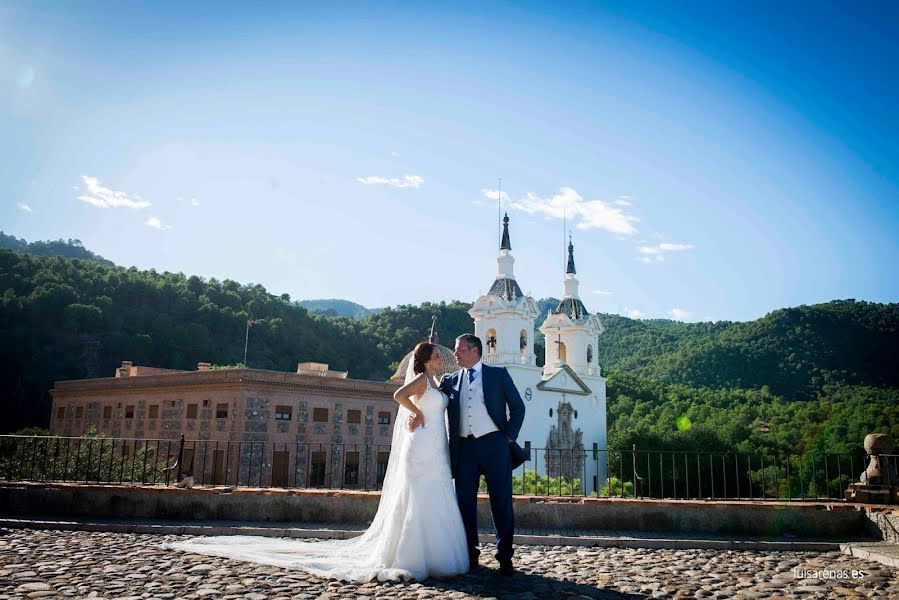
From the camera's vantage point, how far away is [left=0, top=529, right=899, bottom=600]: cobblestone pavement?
A: 17.9 feet

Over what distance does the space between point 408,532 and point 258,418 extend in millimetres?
29080

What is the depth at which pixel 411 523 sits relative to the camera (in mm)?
6230

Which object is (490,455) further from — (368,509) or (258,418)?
(258,418)

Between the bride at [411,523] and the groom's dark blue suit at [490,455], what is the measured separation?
181 mm

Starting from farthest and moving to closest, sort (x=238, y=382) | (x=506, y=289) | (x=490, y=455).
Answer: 1. (x=506, y=289)
2. (x=238, y=382)
3. (x=490, y=455)

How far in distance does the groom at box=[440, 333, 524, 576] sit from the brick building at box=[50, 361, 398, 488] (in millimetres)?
24619

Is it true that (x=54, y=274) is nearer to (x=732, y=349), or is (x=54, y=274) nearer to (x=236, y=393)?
(x=236, y=393)

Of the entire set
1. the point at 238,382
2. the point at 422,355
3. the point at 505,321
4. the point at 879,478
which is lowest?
the point at 879,478

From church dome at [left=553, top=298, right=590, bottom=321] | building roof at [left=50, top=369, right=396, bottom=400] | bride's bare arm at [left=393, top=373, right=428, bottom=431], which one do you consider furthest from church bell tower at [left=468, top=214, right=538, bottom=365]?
bride's bare arm at [left=393, top=373, right=428, bottom=431]

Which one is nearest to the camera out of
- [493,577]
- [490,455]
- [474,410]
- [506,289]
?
[493,577]

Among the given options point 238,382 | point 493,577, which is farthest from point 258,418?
point 493,577

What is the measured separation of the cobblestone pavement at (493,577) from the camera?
5461 millimetres

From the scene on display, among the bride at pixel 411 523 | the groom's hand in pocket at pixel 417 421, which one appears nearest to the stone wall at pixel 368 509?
the bride at pixel 411 523

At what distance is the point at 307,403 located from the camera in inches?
1398
